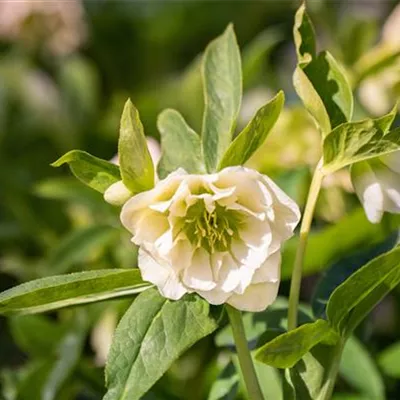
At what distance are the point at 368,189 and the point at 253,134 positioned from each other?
9cm

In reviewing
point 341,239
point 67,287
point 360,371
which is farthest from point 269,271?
point 341,239

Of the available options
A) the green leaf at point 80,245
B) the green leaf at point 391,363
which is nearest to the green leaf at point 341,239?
the green leaf at point 391,363

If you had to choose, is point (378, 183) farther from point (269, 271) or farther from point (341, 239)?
point (341, 239)

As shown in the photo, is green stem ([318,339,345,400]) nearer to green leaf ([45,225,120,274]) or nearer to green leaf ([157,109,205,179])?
green leaf ([157,109,205,179])

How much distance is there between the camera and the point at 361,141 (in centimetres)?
64

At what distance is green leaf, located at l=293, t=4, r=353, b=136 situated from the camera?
66 cm

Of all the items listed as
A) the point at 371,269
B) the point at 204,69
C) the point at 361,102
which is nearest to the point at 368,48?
the point at 361,102

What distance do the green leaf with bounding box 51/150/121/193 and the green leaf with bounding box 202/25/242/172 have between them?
6cm

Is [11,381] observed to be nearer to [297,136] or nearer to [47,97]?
[297,136]

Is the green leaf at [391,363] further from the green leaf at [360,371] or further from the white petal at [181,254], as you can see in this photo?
the white petal at [181,254]

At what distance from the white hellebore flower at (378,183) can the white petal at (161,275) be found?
140mm

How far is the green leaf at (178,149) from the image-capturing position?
0.70 metres

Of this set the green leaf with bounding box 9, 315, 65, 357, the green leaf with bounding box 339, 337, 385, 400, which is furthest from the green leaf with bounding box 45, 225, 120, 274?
the green leaf with bounding box 339, 337, 385, 400

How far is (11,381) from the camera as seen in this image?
96 centimetres
